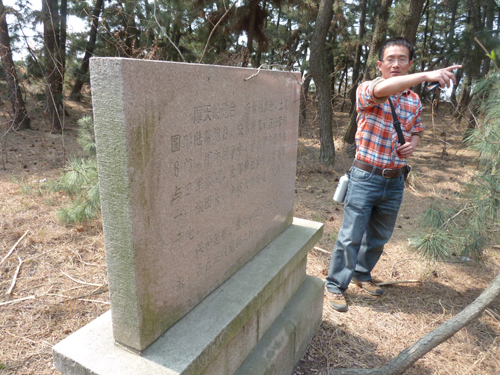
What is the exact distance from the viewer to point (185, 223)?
1.34 m

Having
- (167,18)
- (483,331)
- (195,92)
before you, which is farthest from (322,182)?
(167,18)

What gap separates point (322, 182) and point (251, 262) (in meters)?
4.44

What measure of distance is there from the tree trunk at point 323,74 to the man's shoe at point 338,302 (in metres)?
4.31

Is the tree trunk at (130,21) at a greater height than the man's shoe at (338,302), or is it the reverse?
the tree trunk at (130,21)

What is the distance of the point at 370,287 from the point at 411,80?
5.91ft

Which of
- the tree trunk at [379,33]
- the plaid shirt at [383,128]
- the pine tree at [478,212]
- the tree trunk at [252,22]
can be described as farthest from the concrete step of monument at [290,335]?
the tree trunk at [252,22]

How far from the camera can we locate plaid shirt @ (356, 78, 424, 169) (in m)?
2.32

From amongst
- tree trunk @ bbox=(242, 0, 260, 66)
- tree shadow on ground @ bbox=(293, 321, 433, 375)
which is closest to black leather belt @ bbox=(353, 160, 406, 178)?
tree shadow on ground @ bbox=(293, 321, 433, 375)

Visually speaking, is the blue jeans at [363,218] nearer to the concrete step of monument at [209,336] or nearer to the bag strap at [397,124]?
the bag strap at [397,124]

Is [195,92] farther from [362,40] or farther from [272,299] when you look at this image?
[362,40]

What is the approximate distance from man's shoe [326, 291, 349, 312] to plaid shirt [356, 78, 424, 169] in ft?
3.47

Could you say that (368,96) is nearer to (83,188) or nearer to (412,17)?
(83,188)

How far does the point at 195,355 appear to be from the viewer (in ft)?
4.01

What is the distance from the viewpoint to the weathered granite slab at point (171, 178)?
105cm
